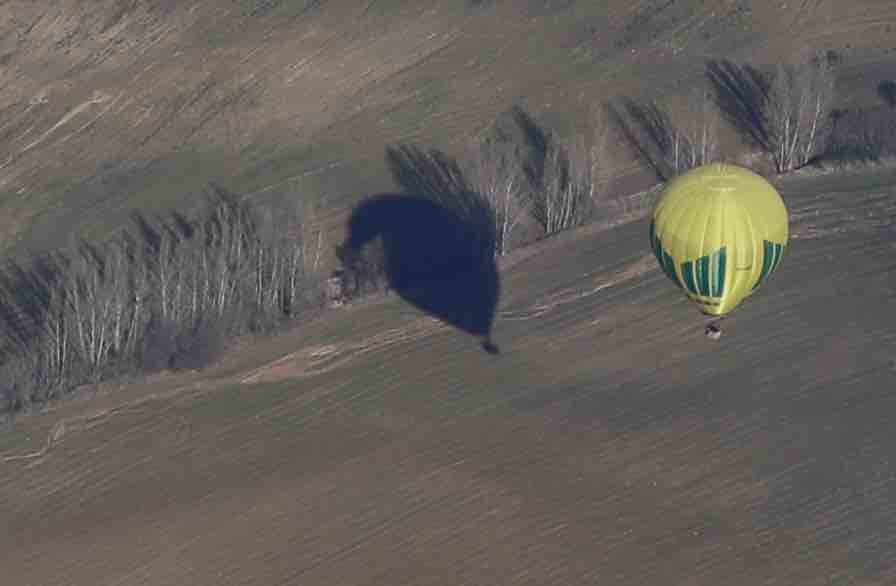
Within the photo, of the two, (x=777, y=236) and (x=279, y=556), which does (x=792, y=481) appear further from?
(x=279, y=556)

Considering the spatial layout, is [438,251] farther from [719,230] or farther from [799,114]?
[719,230]

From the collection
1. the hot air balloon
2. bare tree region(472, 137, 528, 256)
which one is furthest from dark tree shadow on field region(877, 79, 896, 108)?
the hot air balloon

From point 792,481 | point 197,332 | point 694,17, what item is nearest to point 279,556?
point 197,332

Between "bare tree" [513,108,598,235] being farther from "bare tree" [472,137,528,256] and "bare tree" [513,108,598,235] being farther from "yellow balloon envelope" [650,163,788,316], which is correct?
"yellow balloon envelope" [650,163,788,316]

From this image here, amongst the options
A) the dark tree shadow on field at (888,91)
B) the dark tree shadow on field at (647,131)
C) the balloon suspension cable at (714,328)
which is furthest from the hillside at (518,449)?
the dark tree shadow on field at (888,91)

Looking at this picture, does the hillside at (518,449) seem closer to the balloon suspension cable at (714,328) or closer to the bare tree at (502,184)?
the balloon suspension cable at (714,328)

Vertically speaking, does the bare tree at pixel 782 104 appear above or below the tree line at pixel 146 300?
below

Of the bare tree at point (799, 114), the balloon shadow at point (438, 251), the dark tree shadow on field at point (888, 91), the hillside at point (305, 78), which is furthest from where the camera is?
the dark tree shadow on field at point (888, 91)

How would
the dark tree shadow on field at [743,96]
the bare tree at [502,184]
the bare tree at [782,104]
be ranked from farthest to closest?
the dark tree shadow on field at [743,96] < the bare tree at [782,104] < the bare tree at [502,184]

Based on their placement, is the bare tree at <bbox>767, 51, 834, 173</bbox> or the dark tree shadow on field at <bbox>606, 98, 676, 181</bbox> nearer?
the bare tree at <bbox>767, 51, 834, 173</bbox>

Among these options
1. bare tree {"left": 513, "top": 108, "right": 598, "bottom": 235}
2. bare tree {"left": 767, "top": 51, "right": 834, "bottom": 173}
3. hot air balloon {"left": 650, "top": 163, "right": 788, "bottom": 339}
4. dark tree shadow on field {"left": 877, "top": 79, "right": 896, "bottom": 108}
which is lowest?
dark tree shadow on field {"left": 877, "top": 79, "right": 896, "bottom": 108}
